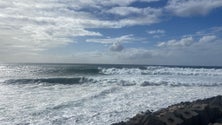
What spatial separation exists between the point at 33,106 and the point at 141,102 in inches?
216

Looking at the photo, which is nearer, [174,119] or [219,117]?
[174,119]

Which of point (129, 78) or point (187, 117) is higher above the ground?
point (187, 117)

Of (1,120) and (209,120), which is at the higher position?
(209,120)

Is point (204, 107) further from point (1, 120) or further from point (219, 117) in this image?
point (1, 120)

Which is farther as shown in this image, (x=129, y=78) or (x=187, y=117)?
(x=129, y=78)

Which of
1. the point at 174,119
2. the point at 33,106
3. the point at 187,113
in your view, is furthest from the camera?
the point at 33,106

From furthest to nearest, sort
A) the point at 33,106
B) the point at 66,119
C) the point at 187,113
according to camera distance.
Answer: the point at 33,106
the point at 66,119
the point at 187,113

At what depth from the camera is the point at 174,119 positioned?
782 cm

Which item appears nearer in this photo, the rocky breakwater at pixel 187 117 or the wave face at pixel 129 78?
the rocky breakwater at pixel 187 117

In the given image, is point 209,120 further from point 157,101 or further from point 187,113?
point 157,101

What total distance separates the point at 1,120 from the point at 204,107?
297 inches

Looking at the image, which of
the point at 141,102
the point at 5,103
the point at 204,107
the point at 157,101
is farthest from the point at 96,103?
the point at 204,107

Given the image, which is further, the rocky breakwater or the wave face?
the wave face

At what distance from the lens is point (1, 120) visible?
10.5 meters
